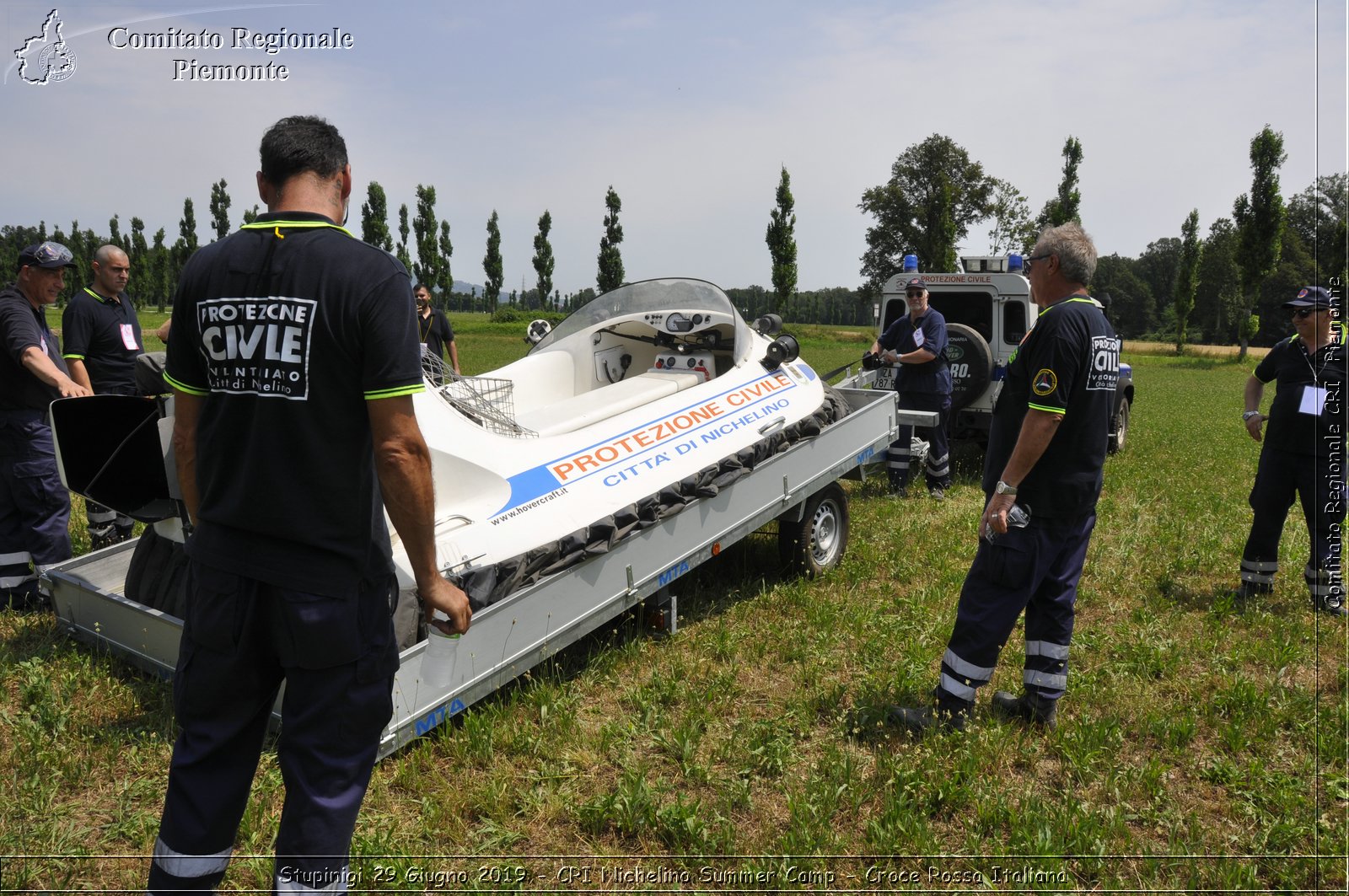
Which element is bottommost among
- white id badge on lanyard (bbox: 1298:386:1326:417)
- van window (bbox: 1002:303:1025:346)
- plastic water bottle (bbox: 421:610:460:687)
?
plastic water bottle (bbox: 421:610:460:687)

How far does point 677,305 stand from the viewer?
684cm

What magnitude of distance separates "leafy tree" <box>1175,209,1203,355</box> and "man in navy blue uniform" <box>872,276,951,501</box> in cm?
4306

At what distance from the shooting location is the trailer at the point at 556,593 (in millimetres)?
3473

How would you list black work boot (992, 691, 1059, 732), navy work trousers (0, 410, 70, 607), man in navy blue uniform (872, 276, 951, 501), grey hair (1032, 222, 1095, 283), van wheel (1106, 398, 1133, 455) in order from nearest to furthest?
grey hair (1032, 222, 1095, 283), black work boot (992, 691, 1059, 732), navy work trousers (0, 410, 70, 607), man in navy blue uniform (872, 276, 951, 501), van wheel (1106, 398, 1133, 455)

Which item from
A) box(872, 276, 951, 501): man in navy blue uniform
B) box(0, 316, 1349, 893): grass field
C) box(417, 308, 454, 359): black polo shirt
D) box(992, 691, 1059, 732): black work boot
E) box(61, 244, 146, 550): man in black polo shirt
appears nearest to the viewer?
box(0, 316, 1349, 893): grass field

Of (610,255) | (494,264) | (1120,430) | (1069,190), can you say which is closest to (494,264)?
(494,264)

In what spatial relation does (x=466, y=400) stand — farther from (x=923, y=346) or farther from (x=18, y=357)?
(x=923, y=346)

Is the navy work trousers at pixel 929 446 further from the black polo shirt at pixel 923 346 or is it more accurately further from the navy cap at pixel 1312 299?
the navy cap at pixel 1312 299

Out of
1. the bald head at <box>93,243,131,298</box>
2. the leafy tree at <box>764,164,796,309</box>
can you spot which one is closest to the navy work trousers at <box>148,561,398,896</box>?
the bald head at <box>93,243,131,298</box>

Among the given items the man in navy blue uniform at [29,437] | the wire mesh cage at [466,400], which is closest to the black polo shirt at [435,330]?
the man in navy blue uniform at [29,437]

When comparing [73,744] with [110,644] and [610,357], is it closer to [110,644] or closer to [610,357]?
[110,644]

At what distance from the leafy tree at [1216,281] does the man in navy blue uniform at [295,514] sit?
49196mm

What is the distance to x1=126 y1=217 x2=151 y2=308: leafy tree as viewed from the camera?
6656cm

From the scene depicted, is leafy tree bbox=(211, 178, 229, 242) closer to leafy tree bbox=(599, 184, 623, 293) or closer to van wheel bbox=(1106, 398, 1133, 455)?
leafy tree bbox=(599, 184, 623, 293)
